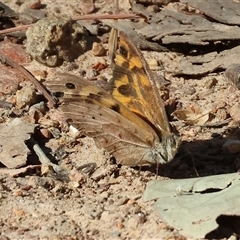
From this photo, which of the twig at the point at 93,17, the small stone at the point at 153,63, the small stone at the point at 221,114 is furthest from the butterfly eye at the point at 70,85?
the twig at the point at 93,17

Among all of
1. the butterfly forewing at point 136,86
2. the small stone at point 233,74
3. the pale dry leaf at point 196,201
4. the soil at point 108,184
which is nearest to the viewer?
the pale dry leaf at point 196,201

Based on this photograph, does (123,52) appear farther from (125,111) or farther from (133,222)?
(133,222)

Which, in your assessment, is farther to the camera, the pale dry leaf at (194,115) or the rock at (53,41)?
the rock at (53,41)

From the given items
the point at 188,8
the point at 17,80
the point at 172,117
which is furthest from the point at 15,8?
the point at 172,117

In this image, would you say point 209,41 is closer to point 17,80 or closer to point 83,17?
point 83,17

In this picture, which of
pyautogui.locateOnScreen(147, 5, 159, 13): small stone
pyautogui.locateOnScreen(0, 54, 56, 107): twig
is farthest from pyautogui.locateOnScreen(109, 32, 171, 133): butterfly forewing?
pyautogui.locateOnScreen(147, 5, 159, 13): small stone

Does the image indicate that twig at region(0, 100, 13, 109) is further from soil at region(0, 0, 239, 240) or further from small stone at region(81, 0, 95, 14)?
small stone at region(81, 0, 95, 14)

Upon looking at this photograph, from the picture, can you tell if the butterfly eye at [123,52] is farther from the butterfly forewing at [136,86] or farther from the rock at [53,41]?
the rock at [53,41]
